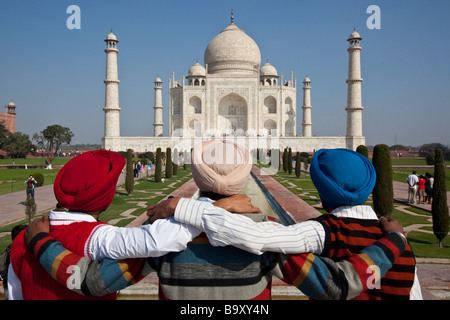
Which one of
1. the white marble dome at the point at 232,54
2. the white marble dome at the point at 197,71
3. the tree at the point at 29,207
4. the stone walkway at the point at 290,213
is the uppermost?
the white marble dome at the point at 232,54

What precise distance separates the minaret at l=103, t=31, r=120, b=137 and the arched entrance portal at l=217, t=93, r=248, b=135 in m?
8.48

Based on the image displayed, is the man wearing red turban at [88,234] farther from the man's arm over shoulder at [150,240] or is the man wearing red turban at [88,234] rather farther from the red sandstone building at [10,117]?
the red sandstone building at [10,117]

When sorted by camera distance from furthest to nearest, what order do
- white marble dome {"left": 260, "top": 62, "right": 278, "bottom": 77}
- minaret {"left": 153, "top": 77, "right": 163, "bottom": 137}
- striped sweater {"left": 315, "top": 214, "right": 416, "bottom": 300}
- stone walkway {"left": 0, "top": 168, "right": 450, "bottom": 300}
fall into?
white marble dome {"left": 260, "top": 62, "right": 278, "bottom": 77} → minaret {"left": 153, "top": 77, "right": 163, "bottom": 137} → stone walkway {"left": 0, "top": 168, "right": 450, "bottom": 300} → striped sweater {"left": 315, "top": 214, "right": 416, "bottom": 300}

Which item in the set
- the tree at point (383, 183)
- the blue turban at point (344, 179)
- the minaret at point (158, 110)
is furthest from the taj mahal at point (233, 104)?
the blue turban at point (344, 179)

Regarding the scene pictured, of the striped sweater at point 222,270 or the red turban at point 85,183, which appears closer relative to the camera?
the striped sweater at point 222,270

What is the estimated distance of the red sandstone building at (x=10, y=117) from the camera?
3958 cm

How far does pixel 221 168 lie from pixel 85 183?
458 millimetres

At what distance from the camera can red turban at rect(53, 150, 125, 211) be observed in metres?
1.20

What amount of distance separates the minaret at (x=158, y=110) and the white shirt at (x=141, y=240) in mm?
29474

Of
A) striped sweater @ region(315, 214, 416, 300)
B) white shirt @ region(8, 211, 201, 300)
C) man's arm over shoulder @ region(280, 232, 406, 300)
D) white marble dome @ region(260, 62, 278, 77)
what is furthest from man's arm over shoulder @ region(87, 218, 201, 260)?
white marble dome @ region(260, 62, 278, 77)

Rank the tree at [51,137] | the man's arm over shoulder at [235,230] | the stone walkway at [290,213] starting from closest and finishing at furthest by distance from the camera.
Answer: the man's arm over shoulder at [235,230]
the stone walkway at [290,213]
the tree at [51,137]

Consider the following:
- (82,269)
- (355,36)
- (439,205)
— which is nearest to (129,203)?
(439,205)

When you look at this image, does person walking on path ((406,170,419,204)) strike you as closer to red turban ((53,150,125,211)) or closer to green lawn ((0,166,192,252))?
green lawn ((0,166,192,252))

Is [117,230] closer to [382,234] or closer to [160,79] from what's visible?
[382,234]
